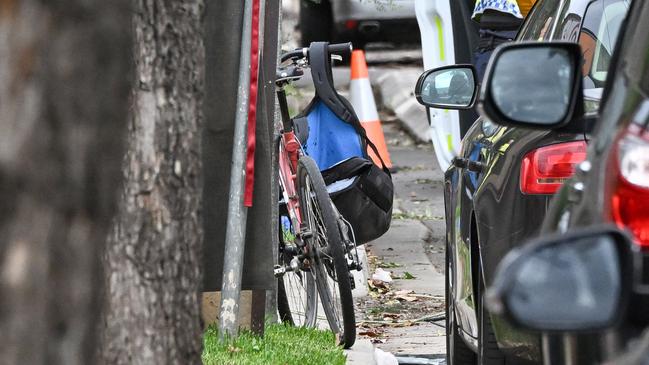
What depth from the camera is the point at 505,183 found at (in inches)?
186

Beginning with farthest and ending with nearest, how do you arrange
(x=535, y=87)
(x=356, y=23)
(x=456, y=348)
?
(x=356, y=23) < (x=456, y=348) < (x=535, y=87)

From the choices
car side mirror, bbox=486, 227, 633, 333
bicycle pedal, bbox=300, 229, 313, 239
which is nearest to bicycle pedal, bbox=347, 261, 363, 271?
bicycle pedal, bbox=300, 229, 313, 239

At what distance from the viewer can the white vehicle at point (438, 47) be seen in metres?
10.2

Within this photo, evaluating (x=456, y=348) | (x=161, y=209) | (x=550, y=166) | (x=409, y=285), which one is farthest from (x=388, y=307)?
(x=161, y=209)

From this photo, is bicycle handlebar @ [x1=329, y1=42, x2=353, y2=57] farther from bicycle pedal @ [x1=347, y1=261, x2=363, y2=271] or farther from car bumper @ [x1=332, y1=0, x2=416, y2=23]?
car bumper @ [x1=332, y1=0, x2=416, y2=23]

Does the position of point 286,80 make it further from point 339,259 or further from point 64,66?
point 64,66

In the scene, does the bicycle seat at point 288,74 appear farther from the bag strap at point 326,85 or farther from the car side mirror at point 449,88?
the car side mirror at point 449,88

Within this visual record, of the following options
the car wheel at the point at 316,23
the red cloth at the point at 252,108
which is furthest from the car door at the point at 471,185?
the car wheel at the point at 316,23

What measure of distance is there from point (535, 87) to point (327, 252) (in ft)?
11.6

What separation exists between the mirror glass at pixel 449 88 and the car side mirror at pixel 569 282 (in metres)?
3.16

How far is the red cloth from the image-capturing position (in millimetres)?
5949

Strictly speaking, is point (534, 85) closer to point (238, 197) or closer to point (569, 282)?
point (569, 282)

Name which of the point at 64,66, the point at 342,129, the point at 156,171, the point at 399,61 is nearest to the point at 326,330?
the point at 342,129

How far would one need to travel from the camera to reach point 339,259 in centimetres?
666
